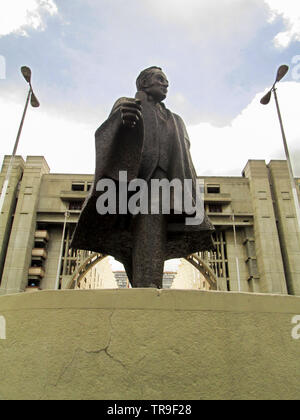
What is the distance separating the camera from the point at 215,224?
33.0m

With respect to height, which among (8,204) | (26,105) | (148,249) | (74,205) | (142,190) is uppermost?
(74,205)

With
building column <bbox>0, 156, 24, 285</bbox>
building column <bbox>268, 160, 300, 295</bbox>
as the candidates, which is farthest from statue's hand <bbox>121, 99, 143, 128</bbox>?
building column <bbox>0, 156, 24, 285</bbox>

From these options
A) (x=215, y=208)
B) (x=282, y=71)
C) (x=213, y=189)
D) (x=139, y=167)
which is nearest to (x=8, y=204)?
(x=215, y=208)

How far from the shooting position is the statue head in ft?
13.3

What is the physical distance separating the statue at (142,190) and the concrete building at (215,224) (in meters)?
26.7

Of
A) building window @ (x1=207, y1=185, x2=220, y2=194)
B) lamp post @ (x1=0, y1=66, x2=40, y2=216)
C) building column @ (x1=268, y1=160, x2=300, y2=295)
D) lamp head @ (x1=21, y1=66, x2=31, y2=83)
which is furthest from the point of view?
building window @ (x1=207, y1=185, x2=220, y2=194)

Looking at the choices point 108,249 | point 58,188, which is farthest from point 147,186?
point 58,188

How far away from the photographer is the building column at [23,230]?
2898cm

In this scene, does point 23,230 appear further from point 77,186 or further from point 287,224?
point 287,224

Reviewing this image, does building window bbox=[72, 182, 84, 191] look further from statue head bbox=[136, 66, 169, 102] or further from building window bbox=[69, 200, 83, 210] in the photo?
statue head bbox=[136, 66, 169, 102]

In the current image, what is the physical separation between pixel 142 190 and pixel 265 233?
97.6 ft

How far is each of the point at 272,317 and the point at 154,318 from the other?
0.80m

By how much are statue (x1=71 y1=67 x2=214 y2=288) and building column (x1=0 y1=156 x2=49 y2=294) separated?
28.0m

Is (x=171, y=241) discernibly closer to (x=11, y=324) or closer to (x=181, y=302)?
(x=181, y=302)
